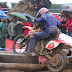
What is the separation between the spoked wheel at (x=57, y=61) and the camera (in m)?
6.27

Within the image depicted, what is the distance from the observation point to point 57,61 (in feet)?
20.7

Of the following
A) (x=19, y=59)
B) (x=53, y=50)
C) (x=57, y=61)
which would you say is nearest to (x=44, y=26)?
(x=53, y=50)

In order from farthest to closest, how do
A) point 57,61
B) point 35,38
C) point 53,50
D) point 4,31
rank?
point 4,31 < point 35,38 < point 53,50 < point 57,61

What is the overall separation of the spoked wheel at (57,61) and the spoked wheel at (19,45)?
4.11 ft

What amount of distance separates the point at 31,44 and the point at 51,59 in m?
0.81

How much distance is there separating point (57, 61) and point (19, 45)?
1621mm

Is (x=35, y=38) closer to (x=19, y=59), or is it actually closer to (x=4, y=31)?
(x=19, y=59)

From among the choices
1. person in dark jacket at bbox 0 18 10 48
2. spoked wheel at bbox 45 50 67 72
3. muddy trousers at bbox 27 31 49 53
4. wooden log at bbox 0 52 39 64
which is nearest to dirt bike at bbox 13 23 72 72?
spoked wheel at bbox 45 50 67 72

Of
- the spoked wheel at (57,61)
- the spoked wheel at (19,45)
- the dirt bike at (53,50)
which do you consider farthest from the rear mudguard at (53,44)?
the spoked wheel at (19,45)

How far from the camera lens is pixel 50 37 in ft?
21.8

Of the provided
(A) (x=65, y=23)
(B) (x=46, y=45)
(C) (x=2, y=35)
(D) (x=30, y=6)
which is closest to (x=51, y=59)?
(B) (x=46, y=45)

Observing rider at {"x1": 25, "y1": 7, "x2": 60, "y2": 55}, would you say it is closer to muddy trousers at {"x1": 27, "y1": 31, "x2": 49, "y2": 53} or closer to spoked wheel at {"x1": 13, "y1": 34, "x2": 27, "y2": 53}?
muddy trousers at {"x1": 27, "y1": 31, "x2": 49, "y2": 53}

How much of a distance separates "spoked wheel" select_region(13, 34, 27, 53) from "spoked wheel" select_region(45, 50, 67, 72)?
1.25 metres

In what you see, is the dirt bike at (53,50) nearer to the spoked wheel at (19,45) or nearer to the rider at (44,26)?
the rider at (44,26)
